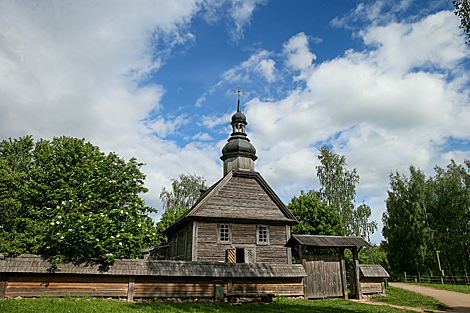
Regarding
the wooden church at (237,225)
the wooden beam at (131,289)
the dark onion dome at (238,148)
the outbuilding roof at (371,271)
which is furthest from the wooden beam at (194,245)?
the outbuilding roof at (371,271)

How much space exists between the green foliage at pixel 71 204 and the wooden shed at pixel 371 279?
13.8 meters

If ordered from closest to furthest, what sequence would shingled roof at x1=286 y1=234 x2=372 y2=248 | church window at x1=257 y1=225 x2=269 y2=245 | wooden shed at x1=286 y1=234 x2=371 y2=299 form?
1. wooden shed at x1=286 y1=234 x2=371 y2=299
2. shingled roof at x1=286 y1=234 x2=372 y2=248
3. church window at x1=257 y1=225 x2=269 y2=245

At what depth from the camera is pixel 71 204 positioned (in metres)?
16.6

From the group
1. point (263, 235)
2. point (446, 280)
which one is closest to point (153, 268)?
point (263, 235)

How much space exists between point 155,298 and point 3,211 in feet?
29.5

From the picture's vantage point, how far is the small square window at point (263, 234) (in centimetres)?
2141

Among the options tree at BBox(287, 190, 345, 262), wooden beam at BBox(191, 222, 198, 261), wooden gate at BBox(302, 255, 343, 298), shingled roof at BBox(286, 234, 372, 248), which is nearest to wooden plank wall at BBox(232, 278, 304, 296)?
wooden gate at BBox(302, 255, 343, 298)

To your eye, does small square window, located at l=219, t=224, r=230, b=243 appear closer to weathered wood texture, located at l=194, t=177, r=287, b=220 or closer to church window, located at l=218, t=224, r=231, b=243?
church window, located at l=218, t=224, r=231, b=243

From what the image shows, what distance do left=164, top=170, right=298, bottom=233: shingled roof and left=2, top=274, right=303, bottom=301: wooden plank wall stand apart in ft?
16.6

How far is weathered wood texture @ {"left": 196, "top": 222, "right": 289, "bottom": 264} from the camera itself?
791 inches

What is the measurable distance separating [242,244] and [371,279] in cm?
888

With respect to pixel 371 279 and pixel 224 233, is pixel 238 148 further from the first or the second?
pixel 371 279

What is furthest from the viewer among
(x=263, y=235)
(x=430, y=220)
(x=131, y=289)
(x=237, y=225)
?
(x=430, y=220)

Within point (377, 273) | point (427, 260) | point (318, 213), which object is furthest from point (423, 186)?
point (377, 273)
